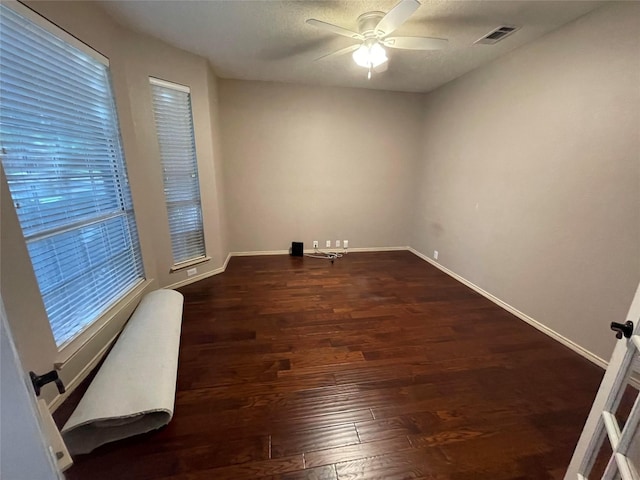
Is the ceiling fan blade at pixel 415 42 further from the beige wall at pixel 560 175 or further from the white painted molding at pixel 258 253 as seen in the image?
the white painted molding at pixel 258 253

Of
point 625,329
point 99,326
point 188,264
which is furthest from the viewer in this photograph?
point 188,264

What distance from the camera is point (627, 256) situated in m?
1.81

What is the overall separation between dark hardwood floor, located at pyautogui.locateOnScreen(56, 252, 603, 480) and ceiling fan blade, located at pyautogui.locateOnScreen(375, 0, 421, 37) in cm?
233

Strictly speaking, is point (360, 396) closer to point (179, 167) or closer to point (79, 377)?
point (79, 377)

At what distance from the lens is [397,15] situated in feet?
5.48

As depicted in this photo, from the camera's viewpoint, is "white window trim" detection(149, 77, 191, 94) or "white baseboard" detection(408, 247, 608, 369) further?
"white window trim" detection(149, 77, 191, 94)

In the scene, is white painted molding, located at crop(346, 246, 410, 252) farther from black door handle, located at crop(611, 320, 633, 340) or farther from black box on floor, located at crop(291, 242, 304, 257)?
black door handle, located at crop(611, 320, 633, 340)

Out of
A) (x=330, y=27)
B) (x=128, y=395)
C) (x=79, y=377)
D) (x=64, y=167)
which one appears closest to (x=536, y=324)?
(x=330, y=27)

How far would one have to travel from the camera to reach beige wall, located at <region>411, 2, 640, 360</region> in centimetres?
182

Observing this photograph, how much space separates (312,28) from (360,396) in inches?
113

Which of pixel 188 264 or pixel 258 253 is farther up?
pixel 188 264

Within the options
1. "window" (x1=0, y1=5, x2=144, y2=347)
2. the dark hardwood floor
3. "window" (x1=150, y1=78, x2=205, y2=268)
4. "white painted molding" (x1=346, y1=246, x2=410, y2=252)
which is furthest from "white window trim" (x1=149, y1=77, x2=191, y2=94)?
"white painted molding" (x1=346, y1=246, x2=410, y2=252)

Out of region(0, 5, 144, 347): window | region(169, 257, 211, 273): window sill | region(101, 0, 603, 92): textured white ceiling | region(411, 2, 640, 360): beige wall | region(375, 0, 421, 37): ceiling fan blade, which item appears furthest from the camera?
region(169, 257, 211, 273): window sill

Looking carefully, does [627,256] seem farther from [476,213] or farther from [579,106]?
[476,213]
